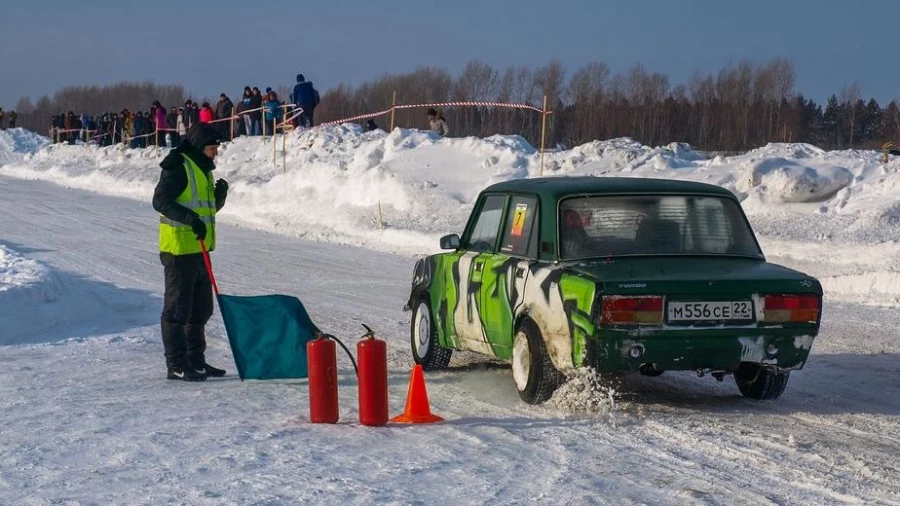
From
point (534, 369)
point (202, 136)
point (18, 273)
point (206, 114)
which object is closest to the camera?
point (534, 369)

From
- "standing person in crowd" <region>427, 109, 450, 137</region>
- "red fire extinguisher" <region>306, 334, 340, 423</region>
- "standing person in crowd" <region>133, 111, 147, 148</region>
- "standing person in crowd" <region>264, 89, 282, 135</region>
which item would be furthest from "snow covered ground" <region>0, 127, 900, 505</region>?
"standing person in crowd" <region>133, 111, 147, 148</region>

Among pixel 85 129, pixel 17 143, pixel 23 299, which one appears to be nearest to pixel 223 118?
pixel 85 129

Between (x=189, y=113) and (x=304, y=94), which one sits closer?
(x=304, y=94)

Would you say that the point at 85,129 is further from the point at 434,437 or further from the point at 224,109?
the point at 434,437

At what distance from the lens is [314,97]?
38812 mm

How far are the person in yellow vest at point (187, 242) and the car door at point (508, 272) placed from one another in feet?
6.92

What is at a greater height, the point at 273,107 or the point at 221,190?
the point at 273,107

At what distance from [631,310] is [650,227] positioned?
1.08 meters

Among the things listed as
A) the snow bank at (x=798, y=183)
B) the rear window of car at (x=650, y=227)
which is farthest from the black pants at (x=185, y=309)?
the snow bank at (x=798, y=183)

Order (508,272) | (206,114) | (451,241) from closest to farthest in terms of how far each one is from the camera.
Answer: (508,272)
(451,241)
(206,114)

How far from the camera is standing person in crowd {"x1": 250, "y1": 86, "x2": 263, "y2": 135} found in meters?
41.9

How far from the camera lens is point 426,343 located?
9727mm

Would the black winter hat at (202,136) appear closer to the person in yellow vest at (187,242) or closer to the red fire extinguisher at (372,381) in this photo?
the person in yellow vest at (187,242)

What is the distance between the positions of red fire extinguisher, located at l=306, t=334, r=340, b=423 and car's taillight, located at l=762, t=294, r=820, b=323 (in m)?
2.68
